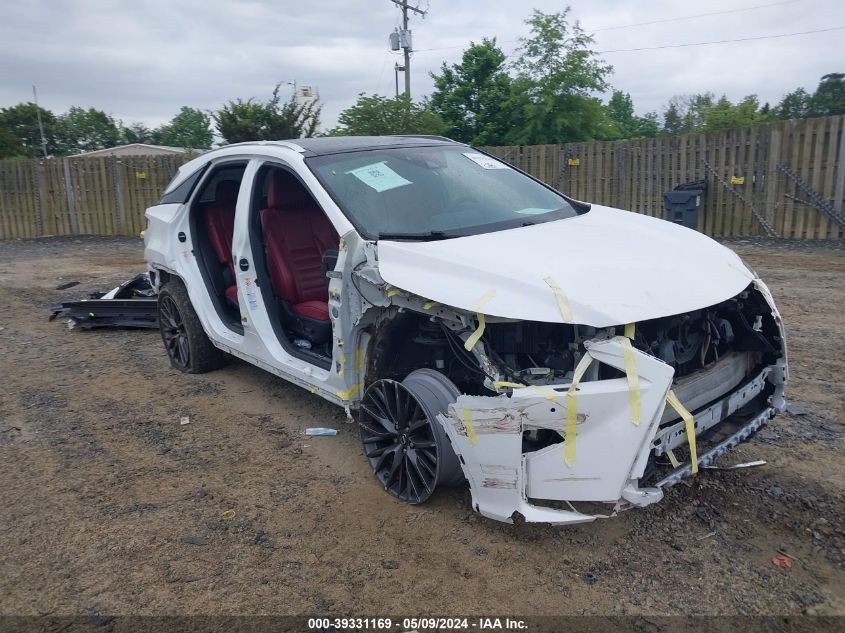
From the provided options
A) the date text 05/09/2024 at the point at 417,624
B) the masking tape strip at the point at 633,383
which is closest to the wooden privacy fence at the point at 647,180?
the masking tape strip at the point at 633,383

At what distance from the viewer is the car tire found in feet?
18.8

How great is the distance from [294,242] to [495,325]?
2.35 meters

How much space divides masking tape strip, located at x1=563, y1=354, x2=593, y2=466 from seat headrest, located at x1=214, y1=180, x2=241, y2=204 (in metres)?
3.85

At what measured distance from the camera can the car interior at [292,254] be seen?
4711 millimetres

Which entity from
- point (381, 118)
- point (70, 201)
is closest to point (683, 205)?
point (381, 118)

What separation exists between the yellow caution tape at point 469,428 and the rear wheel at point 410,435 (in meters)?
0.27

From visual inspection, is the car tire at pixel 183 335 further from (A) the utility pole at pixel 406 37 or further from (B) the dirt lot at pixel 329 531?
(A) the utility pole at pixel 406 37

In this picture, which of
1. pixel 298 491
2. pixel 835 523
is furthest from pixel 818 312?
pixel 298 491

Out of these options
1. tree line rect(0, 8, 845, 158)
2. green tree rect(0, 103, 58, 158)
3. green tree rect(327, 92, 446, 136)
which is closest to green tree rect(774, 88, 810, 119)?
tree line rect(0, 8, 845, 158)

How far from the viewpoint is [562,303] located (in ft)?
9.18

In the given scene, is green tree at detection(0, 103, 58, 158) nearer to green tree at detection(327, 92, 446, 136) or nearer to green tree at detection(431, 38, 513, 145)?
green tree at detection(431, 38, 513, 145)

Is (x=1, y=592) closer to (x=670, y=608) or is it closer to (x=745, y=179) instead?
(x=670, y=608)

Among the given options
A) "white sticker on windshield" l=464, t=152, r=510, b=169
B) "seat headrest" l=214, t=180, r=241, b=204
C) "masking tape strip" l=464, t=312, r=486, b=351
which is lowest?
"masking tape strip" l=464, t=312, r=486, b=351

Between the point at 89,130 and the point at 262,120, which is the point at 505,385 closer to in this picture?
the point at 262,120
